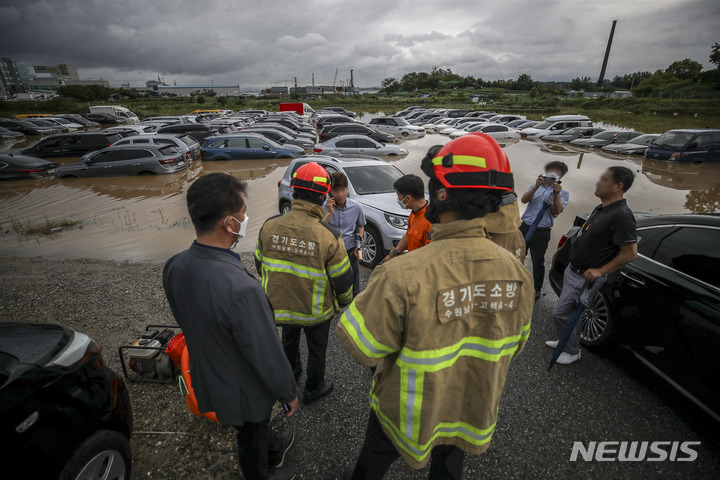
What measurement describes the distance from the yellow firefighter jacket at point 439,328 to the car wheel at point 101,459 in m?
1.56

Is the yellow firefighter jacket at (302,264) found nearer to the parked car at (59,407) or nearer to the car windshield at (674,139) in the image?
the parked car at (59,407)

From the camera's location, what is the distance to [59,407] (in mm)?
1641

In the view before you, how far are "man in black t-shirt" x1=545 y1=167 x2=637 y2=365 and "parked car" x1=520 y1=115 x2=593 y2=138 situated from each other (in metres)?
22.2

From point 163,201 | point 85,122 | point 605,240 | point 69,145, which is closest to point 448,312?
point 605,240

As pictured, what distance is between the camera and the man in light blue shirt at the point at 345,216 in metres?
3.72

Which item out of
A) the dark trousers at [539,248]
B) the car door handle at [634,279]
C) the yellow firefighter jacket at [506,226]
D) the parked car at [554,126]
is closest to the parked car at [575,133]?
the parked car at [554,126]

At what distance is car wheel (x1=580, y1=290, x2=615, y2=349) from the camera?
123 inches

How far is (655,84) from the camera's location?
5406 cm

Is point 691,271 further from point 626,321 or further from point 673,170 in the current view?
point 673,170

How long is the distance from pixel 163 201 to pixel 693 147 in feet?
65.5

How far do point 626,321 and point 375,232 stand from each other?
3.26m

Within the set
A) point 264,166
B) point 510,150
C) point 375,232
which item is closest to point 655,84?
point 510,150

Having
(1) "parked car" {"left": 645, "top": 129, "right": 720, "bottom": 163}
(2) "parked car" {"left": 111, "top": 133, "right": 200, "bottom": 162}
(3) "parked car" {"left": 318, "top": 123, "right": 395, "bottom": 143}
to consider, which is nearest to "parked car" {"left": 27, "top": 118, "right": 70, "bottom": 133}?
(2) "parked car" {"left": 111, "top": 133, "right": 200, "bottom": 162}

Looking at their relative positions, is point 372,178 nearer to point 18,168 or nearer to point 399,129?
point 18,168
